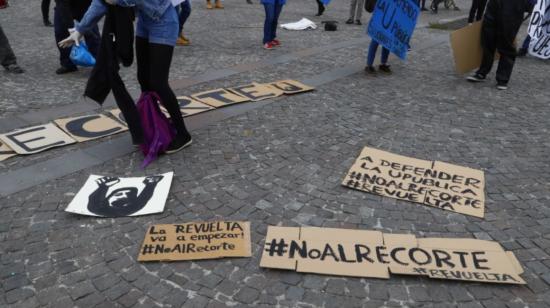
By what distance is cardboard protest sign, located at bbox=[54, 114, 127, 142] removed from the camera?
13.5 ft

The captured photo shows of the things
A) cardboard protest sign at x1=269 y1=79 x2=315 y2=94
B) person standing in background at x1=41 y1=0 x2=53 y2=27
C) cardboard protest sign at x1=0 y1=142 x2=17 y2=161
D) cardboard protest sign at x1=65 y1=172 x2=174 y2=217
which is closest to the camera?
cardboard protest sign at x1=65 y1=172 x2=174 y2=217

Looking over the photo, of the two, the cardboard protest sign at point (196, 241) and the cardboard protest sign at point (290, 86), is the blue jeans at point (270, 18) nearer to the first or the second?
the cardboard protest sign at point (290, 86)

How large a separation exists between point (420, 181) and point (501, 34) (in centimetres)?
348

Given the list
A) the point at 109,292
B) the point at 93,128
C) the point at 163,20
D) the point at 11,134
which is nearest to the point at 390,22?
the point at 163,20

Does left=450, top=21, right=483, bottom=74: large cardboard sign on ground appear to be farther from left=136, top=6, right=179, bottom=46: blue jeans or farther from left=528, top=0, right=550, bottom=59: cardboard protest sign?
left=136, top=6, right=179, bottom=46: blue jeans

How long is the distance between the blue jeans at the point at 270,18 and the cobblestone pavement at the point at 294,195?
1593mm

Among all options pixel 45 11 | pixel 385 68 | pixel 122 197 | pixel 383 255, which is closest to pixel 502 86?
pixel 385 68

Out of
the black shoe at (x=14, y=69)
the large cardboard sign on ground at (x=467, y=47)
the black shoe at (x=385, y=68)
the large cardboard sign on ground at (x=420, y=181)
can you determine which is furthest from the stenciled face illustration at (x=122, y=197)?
the large cardboard sign on ground at (x=467, y=47)

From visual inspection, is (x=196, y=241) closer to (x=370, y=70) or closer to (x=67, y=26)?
(x=67, y=26)

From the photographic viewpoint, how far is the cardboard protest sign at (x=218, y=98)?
16.6 feet

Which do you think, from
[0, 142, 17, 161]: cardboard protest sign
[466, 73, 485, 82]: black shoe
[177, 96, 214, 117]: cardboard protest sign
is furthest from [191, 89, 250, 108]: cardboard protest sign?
[466, 73, 485, 82]: black shoe

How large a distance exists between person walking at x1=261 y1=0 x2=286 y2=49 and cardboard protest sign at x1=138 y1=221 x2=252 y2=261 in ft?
18.0

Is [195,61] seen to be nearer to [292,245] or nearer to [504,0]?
[504,0]

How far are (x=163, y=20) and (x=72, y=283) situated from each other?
2032 millimetres
